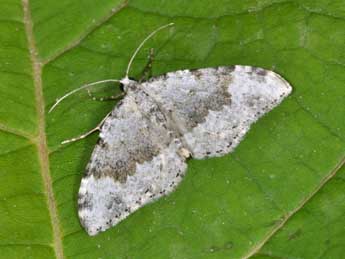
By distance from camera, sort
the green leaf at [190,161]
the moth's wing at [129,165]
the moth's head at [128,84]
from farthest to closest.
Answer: the moth's head at [128,84], the moth's wing at [129,165], the green leaf at [190,161]

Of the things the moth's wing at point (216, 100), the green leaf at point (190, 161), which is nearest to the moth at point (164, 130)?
the moth's wing at point (216, 100)

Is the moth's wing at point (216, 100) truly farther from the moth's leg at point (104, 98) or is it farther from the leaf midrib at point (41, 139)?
the leaf midrib at point (41, 139)

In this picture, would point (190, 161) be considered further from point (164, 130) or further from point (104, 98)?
point (104, 98)

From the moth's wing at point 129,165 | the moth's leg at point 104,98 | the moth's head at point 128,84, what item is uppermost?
the moth's head at point 128,84

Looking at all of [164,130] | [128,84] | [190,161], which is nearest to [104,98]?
[128,84]

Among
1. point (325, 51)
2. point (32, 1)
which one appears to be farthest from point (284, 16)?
point (32, 1)

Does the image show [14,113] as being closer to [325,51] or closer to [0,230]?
[0,230]
